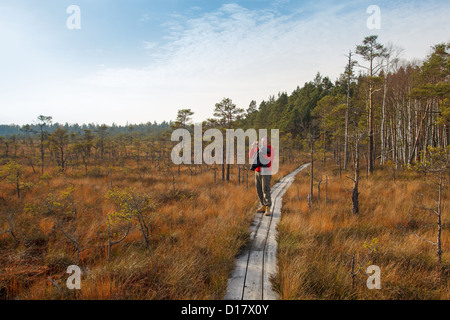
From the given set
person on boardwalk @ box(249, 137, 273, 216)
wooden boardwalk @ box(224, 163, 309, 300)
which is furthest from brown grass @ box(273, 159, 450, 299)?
person on boardwalk @ box(249, 137, 273, 216)

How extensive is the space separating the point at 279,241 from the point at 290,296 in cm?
172

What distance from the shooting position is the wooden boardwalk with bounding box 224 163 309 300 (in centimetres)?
261

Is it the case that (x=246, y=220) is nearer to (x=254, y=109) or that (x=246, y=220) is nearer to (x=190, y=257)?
(x=190, y=257)

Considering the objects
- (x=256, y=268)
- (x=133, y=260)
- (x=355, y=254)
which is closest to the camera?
(x=256, y=268)

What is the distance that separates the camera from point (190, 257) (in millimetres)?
3314

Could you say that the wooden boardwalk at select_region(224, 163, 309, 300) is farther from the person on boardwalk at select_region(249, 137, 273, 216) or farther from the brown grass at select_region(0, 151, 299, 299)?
the person on boardwalk at select_region(249, 137, 273, 216)

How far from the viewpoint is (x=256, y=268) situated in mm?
3207

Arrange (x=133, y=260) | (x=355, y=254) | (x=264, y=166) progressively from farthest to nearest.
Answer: (x=264, y=166) → (x=355, y=254) → (x=133, y=260)

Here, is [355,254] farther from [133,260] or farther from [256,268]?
[133,260]

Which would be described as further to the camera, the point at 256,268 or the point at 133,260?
the point at 133,260

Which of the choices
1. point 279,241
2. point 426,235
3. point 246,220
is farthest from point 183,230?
point 426,235

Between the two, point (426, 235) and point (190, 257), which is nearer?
point (190, 257)

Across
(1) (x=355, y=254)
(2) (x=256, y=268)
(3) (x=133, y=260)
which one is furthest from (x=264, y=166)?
(3) (x=133, y=260)
